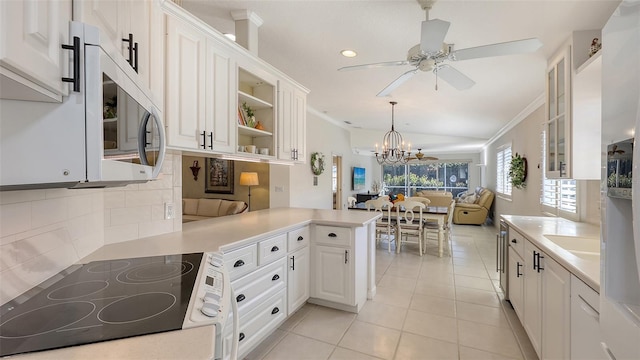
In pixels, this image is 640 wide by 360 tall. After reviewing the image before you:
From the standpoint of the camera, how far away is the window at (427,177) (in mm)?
11469

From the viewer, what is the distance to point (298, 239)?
248cm

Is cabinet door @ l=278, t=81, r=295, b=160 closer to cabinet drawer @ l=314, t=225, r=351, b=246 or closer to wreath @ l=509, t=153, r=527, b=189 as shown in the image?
cabinet drawer @ l=314, t=225, r=351, b=246

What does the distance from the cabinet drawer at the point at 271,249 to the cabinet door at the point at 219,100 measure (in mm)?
767

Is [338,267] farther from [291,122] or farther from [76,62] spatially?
[76,62]

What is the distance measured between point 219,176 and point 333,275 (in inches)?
175

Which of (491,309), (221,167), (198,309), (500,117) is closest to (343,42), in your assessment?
(198,309)

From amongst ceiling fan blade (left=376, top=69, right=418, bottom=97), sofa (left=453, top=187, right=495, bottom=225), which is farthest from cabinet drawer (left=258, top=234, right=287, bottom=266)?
sofa (left=453, top=187, right=495, bottom=225)

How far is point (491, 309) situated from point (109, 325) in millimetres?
3049

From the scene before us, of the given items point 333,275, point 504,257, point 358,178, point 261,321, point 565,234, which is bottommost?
point 261,321

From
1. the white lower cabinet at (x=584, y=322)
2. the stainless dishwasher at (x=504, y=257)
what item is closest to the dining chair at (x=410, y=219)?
the stainless dishwasher at (x=504, y=257)

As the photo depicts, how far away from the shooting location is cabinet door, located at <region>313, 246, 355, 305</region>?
256 centimetres

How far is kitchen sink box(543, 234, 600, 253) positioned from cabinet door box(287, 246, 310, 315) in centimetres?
188

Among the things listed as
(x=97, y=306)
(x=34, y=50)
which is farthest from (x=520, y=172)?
(x=34, y=50)

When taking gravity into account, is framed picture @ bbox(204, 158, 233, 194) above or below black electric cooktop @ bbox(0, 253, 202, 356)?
above
